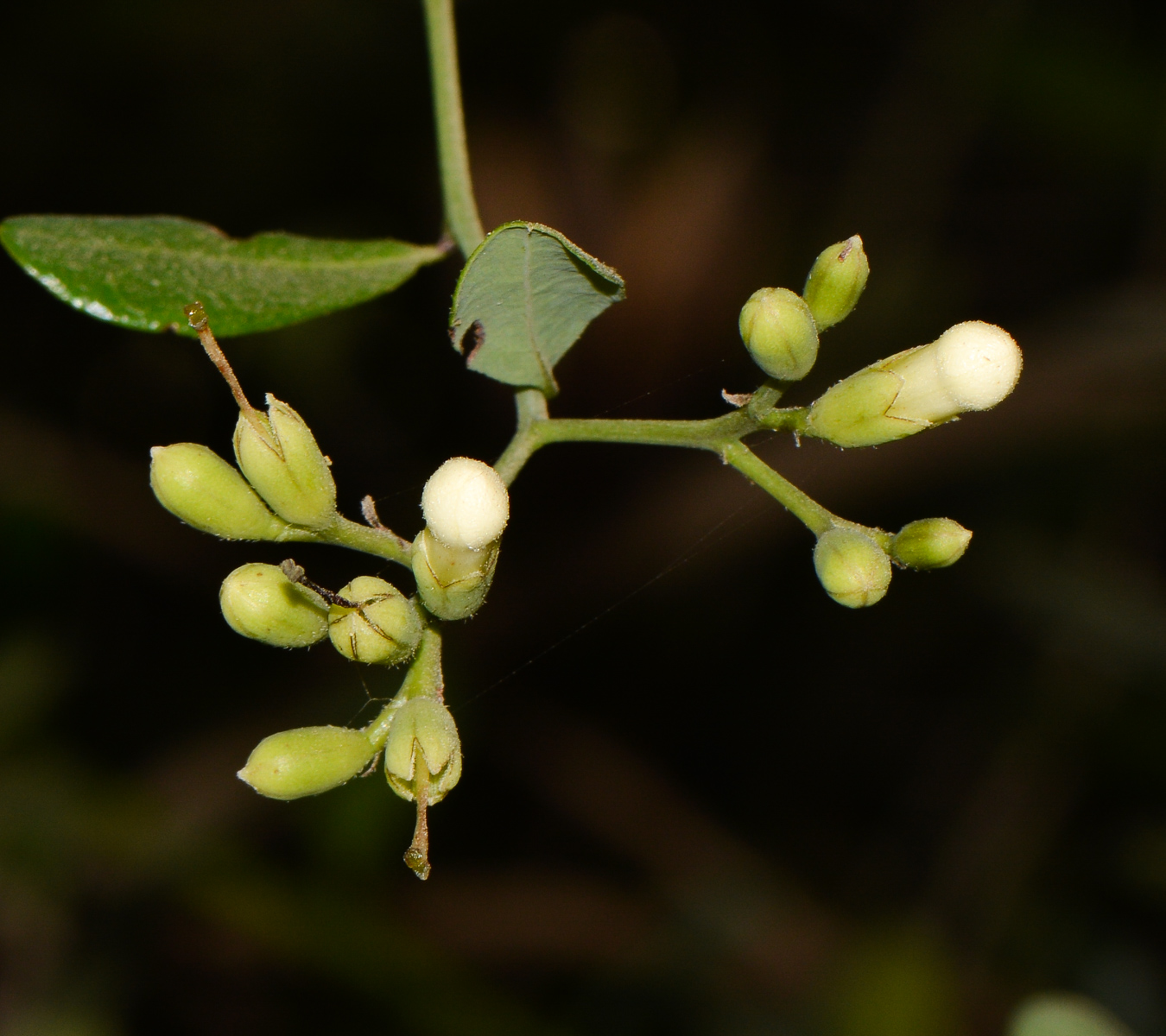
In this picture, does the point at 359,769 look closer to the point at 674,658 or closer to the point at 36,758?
the point at 36,758

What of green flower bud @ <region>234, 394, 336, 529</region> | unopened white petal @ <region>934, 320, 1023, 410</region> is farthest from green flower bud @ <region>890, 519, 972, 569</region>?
green flower bud @ <region>234, 394, 336, 529</region>

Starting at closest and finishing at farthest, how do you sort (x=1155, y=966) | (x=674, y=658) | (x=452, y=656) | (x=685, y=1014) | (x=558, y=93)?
(x=1155, y=966) → (x=685, y=1014) → (x=452, y=656) → (x=674, y=658) → (x=558, y=93)

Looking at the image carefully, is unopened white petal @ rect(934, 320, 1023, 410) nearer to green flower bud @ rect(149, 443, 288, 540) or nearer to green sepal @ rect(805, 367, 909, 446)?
green sepal @ rect(805, 367, 909, 446)

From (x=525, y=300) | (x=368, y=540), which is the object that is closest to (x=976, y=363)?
(x=525, y=300)

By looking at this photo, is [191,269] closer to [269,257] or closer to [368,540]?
[269,257]

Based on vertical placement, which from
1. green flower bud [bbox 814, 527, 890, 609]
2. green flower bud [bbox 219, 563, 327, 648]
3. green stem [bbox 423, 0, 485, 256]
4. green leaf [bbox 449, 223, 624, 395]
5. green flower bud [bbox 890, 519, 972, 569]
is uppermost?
green stem [bbox 423, 0, 485, 256]

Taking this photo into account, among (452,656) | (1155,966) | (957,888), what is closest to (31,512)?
(452,656)

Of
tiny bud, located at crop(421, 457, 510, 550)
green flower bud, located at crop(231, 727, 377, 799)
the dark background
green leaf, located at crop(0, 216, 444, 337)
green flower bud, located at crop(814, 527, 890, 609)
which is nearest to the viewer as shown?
tiny bud, located at crop(421, 457, 510, 550)
